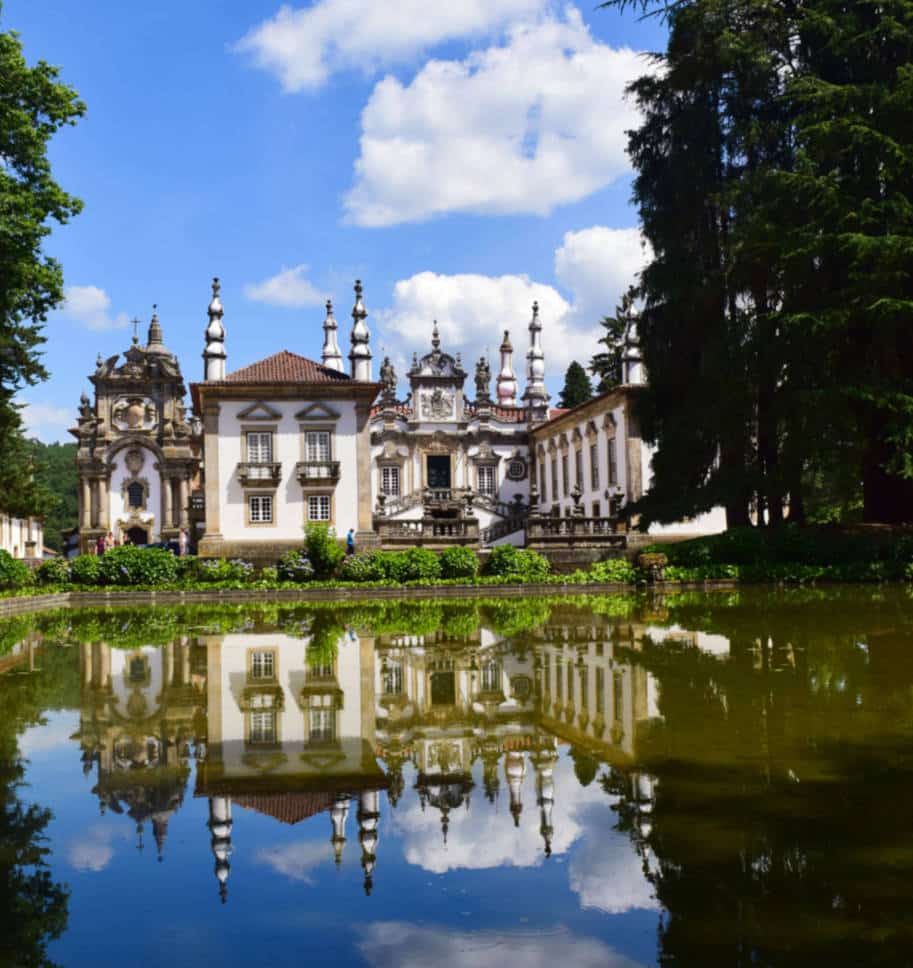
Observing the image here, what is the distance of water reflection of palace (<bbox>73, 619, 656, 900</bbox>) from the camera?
4973mm

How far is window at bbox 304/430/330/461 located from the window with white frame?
36.6 feet

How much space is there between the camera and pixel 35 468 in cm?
4584

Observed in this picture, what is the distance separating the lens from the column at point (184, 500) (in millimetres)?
46181

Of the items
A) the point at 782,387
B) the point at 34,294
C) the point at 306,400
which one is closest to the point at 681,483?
the point at 782,387

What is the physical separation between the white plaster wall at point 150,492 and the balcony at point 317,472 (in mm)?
19397

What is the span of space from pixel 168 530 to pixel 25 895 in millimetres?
43439

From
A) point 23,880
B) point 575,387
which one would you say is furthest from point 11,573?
point 575,387

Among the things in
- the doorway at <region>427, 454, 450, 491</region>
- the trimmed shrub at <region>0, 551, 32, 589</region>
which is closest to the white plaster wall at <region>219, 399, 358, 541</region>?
the trimmed shrub at <region>0, 551, 32, 589</region>

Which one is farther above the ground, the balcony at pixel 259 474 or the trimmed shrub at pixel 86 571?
the balcony at pixel 259 474

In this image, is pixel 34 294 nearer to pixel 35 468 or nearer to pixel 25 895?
pixel 25 895

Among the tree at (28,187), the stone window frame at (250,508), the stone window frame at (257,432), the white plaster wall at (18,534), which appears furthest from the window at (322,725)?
the white plaster wall at (18,534)

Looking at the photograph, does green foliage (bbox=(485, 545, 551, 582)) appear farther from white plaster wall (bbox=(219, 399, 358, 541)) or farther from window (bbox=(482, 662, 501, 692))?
window (bbox=(482, 662, 501, 692))

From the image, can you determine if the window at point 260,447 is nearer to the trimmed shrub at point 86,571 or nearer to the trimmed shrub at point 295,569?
the trimmed shrub at point 295,569

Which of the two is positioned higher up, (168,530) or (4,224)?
(4,224)
